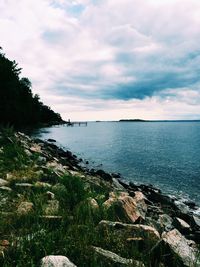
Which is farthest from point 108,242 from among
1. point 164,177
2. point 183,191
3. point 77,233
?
point 164,177

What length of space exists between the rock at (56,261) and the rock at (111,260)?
1.57 ft

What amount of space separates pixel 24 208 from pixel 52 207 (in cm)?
68

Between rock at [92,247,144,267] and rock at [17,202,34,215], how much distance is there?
2.09 metres

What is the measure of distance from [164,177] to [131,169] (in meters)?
4.96

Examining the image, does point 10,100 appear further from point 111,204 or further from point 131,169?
Answer: point 111,204

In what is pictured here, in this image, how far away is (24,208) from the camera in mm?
6402

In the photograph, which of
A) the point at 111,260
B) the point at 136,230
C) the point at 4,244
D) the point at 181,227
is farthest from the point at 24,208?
the point at 181,227

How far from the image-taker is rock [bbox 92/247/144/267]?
441 cm

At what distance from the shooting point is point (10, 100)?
62406 millimetres

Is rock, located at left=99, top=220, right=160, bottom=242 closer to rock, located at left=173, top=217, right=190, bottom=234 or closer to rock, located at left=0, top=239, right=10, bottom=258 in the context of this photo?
rock, located at left=0, top=239, right=10, bottom=258

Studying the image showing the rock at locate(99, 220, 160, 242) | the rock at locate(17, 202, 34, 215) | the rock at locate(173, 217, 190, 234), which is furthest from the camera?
the rock at locate(173, 217, 190, 234)

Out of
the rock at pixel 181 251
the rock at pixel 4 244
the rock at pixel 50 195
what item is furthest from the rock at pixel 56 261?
the rock at pixel 50 195

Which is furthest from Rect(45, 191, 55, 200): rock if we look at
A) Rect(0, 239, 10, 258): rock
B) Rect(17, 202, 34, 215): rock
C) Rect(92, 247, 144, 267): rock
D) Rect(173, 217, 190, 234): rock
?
Rect(173, 217, 190, 234): rock

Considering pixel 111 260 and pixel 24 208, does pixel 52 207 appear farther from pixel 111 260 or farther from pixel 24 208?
pixel 111 260
